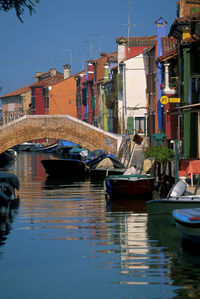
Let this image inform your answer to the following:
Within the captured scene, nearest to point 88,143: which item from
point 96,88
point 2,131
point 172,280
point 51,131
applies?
point 51,131

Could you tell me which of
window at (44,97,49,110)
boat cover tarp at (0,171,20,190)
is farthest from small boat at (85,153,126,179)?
window at (44,97,49,110)

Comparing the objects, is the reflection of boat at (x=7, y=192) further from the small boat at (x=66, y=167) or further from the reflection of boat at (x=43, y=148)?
the reflection of boat at (x=43, y=148)

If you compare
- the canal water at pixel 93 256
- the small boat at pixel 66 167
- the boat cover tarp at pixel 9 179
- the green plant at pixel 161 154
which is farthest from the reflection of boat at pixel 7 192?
the small boat at pixel 66 167

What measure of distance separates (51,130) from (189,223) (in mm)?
31057

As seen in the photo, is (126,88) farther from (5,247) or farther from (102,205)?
(5,247)

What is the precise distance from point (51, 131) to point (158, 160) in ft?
64.8

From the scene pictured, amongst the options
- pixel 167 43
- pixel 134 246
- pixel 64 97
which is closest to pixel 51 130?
pixel 167 43

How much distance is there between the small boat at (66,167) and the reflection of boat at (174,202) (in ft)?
70.5

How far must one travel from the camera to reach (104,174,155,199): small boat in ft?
73.0

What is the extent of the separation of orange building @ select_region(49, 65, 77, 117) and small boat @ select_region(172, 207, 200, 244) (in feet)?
203

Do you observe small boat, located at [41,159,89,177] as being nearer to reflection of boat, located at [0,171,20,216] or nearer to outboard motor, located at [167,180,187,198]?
reflection of boat, located at [0,171,20,216]

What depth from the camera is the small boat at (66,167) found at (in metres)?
36.9

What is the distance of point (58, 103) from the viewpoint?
76562 mm

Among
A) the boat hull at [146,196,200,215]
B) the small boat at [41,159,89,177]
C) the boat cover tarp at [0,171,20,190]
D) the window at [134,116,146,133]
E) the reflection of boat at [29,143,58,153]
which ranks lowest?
the reflection of boat at [29,143,58,153]
